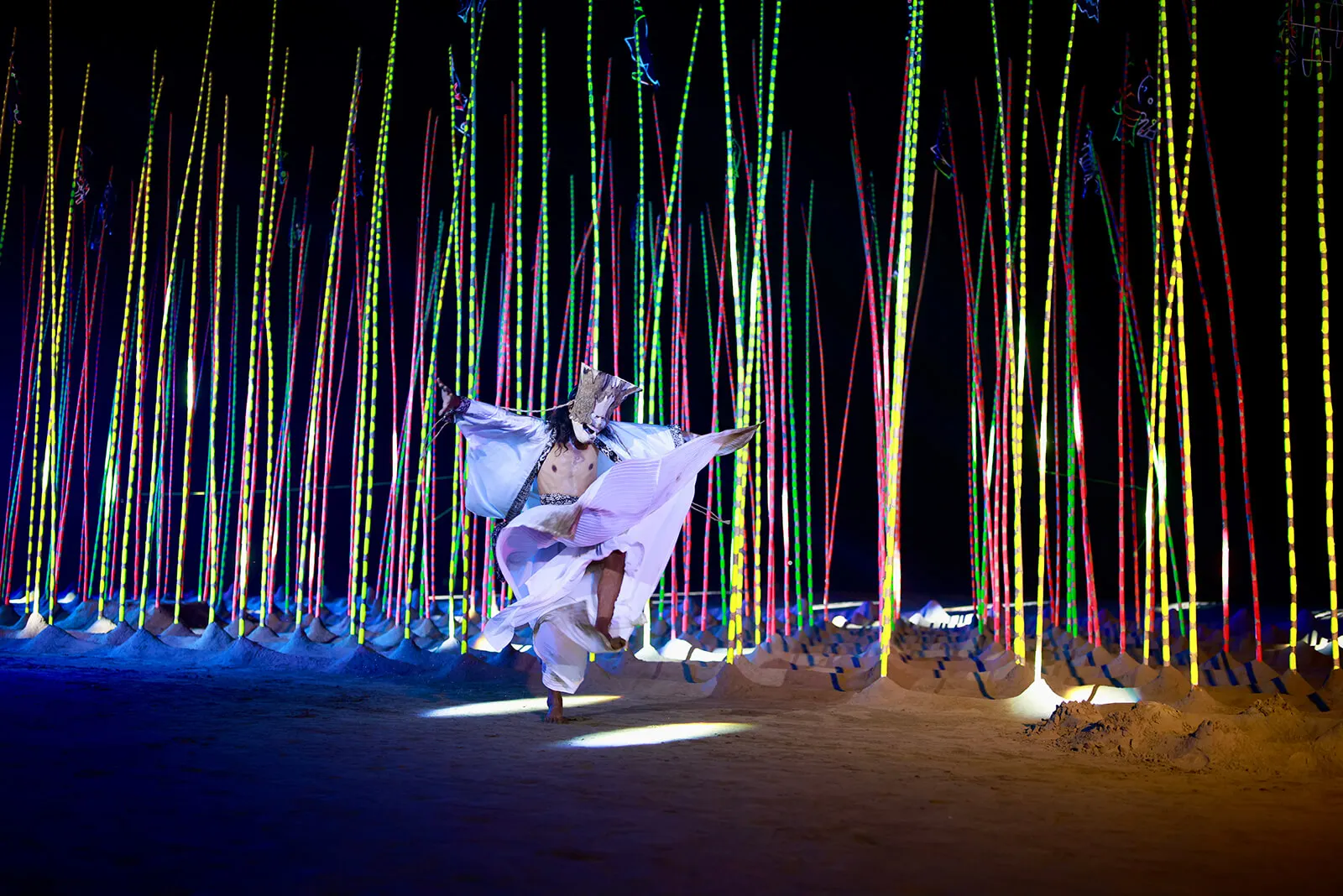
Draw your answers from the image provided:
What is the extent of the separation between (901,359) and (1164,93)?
110 centimetres

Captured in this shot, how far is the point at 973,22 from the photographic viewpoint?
7.80 metres

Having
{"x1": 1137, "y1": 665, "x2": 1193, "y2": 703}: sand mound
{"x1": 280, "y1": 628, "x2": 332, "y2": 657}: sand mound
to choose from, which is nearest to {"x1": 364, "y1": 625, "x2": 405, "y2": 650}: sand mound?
{"x1": 280, "y1": 628, "x2": 332, "y2": 657}: sand mound

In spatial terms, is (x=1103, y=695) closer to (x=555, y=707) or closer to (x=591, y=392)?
(x=555, y=707)

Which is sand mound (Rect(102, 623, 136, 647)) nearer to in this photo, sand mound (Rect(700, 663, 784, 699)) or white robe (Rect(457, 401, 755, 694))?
white robe (Rect(457, 401, 755, 694))

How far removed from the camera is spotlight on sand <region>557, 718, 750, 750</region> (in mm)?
2572

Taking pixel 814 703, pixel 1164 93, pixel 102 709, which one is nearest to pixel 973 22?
pixel 1164 93

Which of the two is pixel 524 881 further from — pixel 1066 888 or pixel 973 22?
pixel 973 22

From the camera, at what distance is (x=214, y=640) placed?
4512 millimetres

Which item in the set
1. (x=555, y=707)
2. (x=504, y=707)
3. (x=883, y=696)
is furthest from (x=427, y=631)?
(x=883, y=696)

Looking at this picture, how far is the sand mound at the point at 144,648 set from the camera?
4418mm

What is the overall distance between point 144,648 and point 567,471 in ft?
7.37

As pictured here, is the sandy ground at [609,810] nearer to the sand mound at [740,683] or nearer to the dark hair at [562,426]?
the sand mound at [740,683]

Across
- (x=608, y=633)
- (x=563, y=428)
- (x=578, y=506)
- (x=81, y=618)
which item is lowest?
(x=81, y=618)

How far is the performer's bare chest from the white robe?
0.03m
